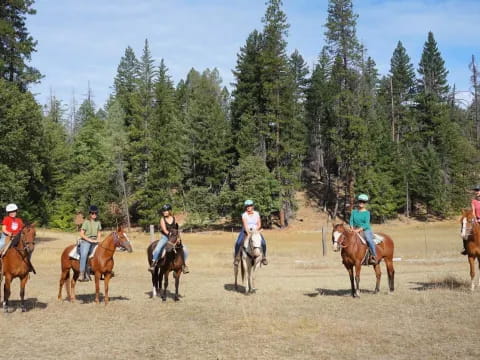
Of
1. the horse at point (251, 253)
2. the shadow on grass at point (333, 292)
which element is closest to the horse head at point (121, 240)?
the horse at point (251, 253)

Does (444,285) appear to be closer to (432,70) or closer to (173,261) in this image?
(173,261)

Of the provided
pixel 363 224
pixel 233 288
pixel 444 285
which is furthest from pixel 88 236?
pixel 444 285

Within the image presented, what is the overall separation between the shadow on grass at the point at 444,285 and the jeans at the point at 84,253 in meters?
10.3

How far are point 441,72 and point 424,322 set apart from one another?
70.8 m

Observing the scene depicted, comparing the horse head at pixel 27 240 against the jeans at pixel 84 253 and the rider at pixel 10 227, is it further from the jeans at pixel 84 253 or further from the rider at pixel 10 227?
the jeans at pixel 84 253

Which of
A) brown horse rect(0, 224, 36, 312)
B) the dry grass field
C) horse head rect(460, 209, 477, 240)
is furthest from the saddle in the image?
horse head rect(460, 209, 477, 240)

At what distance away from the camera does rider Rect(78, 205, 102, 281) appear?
13.6 metres

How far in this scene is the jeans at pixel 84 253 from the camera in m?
13.6

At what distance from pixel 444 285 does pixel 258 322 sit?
8036 mm

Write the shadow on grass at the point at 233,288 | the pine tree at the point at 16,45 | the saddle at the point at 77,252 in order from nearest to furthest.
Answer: the saddle at the point at 77,252, the shadow on grass at the point at 233,288, the pine tree at the point at 16,45

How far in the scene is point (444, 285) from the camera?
619 inches

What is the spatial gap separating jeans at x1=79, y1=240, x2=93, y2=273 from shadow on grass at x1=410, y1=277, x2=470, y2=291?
10266 millimetres

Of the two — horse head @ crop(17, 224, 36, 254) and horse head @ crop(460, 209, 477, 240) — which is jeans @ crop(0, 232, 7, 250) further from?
horse head @ crop(460, 209, 477, 240)

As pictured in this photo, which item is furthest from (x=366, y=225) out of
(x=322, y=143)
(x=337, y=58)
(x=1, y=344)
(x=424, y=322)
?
(x=322, y=143)
